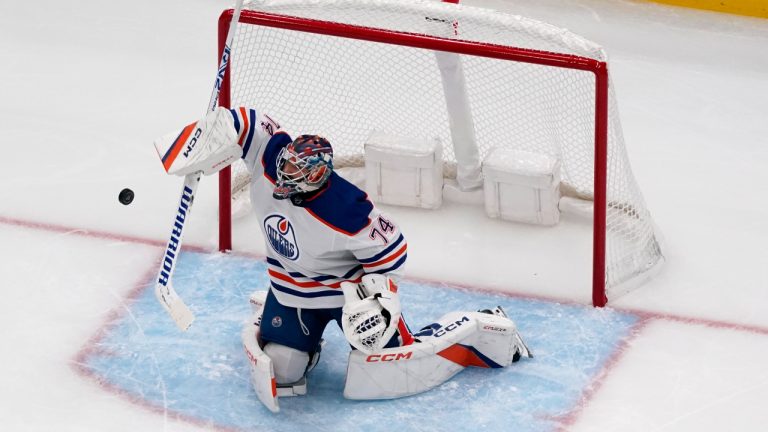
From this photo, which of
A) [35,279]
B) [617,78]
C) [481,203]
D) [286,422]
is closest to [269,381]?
[286,422]

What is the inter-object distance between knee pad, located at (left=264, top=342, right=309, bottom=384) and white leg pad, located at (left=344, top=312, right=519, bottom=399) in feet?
0.47

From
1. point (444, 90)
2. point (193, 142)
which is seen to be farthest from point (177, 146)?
point (444, 90)

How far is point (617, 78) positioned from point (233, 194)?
1.88 metres

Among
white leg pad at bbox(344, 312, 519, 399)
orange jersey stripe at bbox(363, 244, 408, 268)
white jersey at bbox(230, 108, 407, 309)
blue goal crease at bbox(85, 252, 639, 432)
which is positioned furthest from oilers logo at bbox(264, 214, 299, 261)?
blue goal crease at bbox(85, 252, 639, 432)

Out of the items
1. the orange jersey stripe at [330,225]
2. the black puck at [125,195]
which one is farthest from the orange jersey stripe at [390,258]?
the black puck at [125,195]

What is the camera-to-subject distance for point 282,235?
13.1 ft

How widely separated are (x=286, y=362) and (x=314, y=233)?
430 mm

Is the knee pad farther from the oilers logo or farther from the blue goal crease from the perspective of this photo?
the oilers logo

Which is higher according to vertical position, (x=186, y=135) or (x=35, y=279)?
(x=186, y=135)

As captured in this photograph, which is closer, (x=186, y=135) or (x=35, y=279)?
(x=186, y=135)

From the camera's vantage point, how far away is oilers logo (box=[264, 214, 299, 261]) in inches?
157

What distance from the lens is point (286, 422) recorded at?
407 centimetres

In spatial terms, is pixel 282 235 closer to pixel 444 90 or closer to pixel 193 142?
pixel 193 142

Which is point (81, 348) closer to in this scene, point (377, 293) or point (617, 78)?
point (377, 293)
